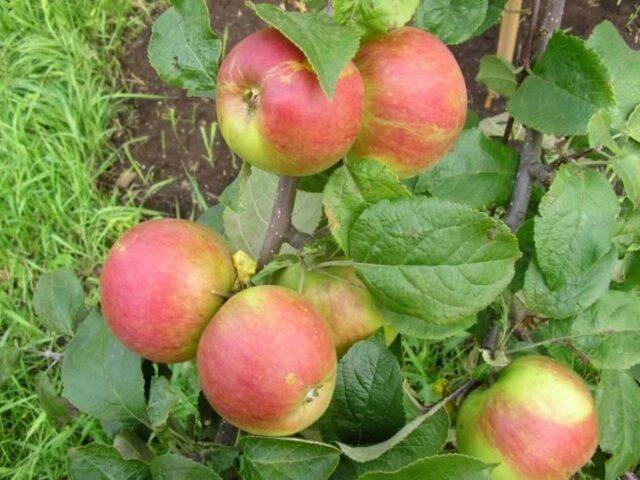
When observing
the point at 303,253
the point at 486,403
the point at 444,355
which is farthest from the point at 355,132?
the point at 444,355

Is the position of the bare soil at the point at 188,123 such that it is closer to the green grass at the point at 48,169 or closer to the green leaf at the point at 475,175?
the green grass at the point at 48,169

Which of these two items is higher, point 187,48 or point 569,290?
point 187,48

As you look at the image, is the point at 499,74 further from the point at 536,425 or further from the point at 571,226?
the point at 536,425

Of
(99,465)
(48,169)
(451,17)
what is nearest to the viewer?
(99,465)

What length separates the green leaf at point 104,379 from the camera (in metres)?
1.10

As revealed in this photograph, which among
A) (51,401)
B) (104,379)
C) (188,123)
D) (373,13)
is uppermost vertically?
(373,13)

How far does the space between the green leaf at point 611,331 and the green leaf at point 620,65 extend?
28 cm

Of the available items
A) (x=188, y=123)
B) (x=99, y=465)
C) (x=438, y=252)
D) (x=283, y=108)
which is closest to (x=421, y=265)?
(x=438, y=252)

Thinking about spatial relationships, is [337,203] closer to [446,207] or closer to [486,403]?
[446,207]

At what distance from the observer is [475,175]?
120cm

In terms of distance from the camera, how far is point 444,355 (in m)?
2.16

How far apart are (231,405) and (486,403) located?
38cm

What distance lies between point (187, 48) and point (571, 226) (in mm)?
569

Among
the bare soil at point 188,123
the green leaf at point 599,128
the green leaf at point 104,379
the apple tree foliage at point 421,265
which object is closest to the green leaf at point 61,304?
the apple tree foliage at point 421,265
